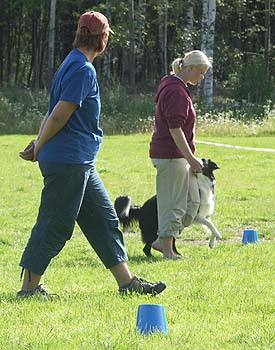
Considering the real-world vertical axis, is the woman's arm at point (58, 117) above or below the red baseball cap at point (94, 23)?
below

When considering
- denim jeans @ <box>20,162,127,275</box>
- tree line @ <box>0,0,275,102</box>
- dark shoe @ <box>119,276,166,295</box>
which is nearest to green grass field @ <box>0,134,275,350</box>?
dark shoe @ <box>119,276,166,295</box>

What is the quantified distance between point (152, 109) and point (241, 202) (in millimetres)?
20021

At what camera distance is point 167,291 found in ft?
21.3

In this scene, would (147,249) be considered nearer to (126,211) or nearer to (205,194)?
(126,211)

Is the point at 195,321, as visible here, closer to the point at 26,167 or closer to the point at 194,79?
the point at 194,79

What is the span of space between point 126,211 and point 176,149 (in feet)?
3.48

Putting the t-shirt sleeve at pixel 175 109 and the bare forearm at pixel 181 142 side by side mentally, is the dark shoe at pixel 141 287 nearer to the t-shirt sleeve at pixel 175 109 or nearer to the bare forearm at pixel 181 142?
the bare forearm at pixel 181 142

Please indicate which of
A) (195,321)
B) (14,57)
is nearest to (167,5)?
(14,57)

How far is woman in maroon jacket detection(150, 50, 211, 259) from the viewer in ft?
26.8

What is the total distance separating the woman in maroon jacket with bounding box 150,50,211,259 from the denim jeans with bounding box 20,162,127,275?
76.2 inches

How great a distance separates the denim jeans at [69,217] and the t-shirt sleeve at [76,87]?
479 mm

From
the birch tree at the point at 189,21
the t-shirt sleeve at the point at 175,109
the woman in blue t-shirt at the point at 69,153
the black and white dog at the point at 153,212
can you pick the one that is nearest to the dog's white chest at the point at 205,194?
the black and white dog at the point at 153,212

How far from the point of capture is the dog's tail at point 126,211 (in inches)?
355

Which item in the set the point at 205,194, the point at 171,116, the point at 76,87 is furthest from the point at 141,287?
the point at 205,194
